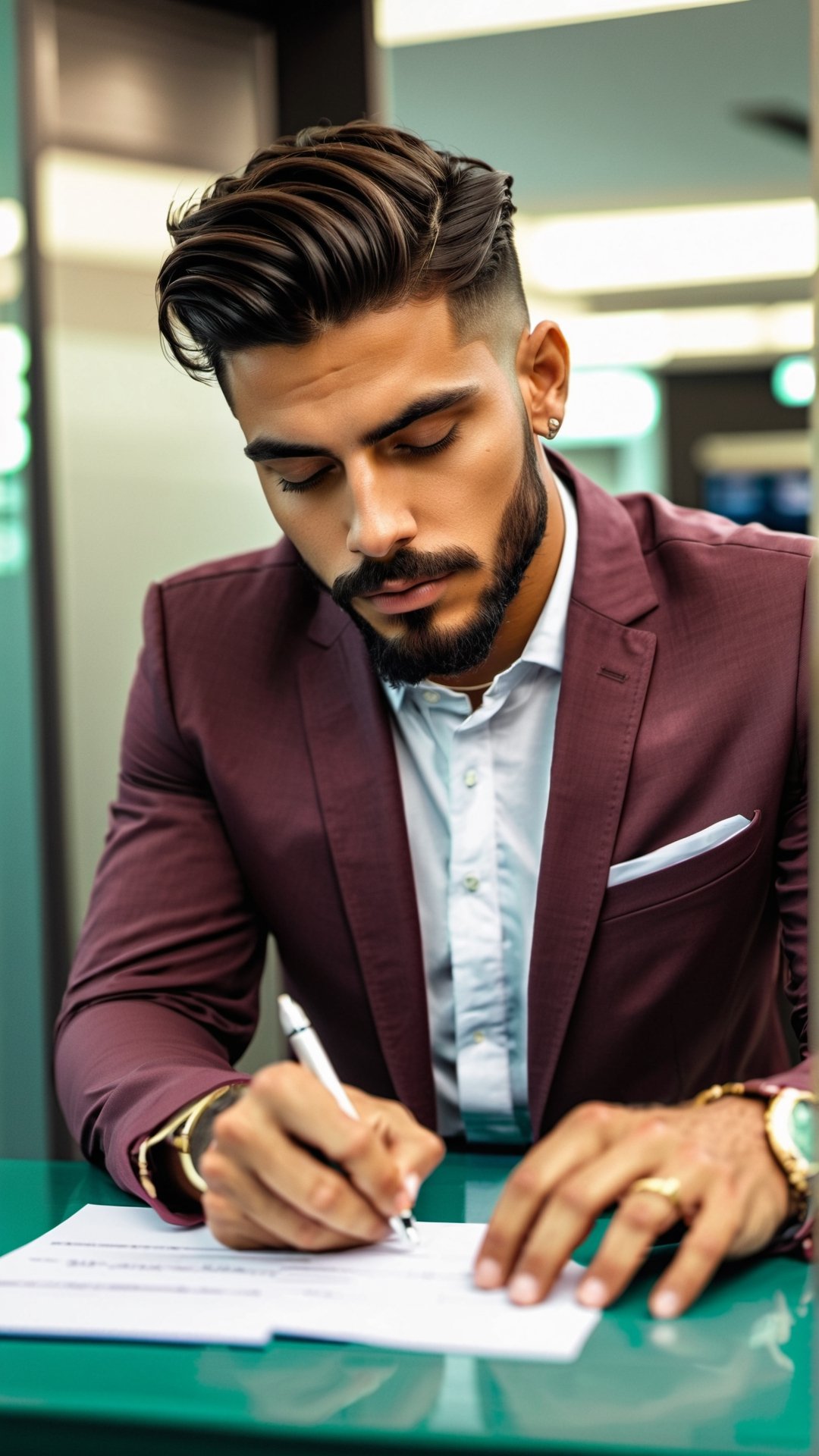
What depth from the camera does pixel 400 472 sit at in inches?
59.1

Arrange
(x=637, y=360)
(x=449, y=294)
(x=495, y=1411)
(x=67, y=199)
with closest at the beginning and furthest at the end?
(x=495, y=1411) < (x=449, y=294) < (x=67, y=199) < (x=637, y=360)

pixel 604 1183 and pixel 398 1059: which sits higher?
pixel 604 1183

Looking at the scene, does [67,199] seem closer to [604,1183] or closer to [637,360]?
[604,1183]

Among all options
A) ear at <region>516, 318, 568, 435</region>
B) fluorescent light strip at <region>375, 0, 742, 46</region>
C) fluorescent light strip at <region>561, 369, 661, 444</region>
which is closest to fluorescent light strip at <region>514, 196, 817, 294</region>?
fluorescent light strip at <region>561, 369, 661, 444</region>

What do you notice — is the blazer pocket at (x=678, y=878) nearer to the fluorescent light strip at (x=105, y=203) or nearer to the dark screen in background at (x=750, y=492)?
the fluorescent light strip at (x=105, y=203)

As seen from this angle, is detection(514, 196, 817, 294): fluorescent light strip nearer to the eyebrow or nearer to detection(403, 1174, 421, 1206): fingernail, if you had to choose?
the eyebrow

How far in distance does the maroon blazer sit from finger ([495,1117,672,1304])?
563mm

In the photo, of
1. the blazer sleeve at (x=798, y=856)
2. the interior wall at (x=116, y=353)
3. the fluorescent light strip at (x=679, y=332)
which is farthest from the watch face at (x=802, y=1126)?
the fluorescent light strip at (x=679, y=332)

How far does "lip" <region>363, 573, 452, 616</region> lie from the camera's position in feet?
5.07

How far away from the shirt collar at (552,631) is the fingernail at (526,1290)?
2.74 feet

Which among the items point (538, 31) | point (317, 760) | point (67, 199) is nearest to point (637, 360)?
point (538, 31)

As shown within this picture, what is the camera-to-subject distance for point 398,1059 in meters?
1.71

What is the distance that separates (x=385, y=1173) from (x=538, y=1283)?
14 cm

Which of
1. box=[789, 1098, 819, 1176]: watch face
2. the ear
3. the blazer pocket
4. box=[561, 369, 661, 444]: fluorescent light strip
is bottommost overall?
box=[789, 1098, 819, 1176]: watch face
